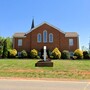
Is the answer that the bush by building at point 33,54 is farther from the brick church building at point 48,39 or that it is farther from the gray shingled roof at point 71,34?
the gray shingled roof at point 71,34

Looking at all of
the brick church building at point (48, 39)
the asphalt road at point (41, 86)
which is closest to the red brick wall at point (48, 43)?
the brick church building at point (48, 39)

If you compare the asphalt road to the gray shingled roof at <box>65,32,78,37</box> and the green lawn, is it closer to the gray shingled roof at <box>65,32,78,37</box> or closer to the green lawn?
the green lawn

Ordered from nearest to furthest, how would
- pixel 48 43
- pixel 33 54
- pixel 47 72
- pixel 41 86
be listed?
pixel 41 86 → pixel 47 72 → pixel 33 54 → pixel 48 43

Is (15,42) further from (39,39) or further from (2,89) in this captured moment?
(2,89)

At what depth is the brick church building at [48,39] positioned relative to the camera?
57.8m

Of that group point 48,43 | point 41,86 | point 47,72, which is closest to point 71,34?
point 48,43

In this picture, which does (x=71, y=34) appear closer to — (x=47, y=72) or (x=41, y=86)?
(x=47, y=72)

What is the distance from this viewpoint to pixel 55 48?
56.3 metres

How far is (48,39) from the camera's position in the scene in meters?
57.8

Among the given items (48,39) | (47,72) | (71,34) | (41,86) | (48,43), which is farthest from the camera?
(71,34)

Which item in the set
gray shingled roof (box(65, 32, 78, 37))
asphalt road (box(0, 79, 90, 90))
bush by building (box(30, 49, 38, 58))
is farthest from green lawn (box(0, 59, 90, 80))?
gray shingled roof (box(65, 32, 78, 37))

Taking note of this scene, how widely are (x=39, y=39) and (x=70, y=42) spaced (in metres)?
6.97

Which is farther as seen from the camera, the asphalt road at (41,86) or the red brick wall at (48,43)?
the red brick wall at (48,43)

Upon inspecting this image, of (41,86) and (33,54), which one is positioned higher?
(33,54)
